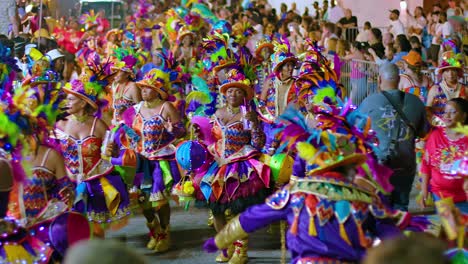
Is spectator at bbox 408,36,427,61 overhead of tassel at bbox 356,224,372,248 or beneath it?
overhead

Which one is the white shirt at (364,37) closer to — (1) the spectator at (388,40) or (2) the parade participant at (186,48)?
(1) the spectator at (388,40)

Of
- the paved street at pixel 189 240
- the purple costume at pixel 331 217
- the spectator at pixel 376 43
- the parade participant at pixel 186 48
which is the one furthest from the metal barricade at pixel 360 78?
the purple costume at pixel 331 217

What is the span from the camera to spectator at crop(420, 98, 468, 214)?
27.9 ft

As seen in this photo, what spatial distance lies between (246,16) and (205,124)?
12.5m

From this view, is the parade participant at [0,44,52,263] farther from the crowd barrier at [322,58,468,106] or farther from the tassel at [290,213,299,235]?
the crowd barrier at [322,58,468,106]

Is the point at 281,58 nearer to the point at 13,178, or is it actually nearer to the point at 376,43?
the point at 376,43

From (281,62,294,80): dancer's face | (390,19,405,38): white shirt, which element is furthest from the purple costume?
(390,19,405,38): white shirt

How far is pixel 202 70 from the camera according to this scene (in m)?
14.5

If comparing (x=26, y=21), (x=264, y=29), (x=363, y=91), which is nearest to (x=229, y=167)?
(x=363, y=91)

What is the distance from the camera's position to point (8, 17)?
17625 millimetres

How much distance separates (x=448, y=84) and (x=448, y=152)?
4.04 m

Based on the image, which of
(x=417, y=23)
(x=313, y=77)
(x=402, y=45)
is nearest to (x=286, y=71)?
(x=313, y=77)

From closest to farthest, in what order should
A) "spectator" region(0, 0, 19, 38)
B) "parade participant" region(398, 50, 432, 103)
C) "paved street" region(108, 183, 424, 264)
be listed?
"paved street" region(108, 183, 424, 264)
"parade participant" region(398, 50, 432, 103)
"spectator" region(0, 0, 19, 38)

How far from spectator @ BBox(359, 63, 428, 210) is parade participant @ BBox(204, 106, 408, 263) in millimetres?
2336
